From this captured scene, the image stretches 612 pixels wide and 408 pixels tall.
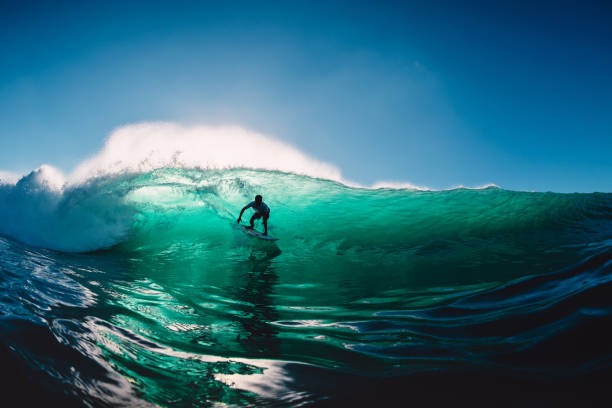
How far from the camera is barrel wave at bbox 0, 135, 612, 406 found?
1265 mm

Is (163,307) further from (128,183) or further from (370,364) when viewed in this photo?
(128,183)

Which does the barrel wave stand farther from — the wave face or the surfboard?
the surfboard

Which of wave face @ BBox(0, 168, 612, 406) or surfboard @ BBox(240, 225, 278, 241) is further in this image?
Answer: surfboard @ BBox(240, 225, 278, 241)

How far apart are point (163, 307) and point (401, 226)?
7.05 m

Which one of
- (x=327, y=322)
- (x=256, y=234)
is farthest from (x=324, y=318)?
(x=256, y=234)

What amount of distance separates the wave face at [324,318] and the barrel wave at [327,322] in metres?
0.01

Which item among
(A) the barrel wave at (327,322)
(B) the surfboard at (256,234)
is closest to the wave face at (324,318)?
(A) the barrel wave at (327,322)

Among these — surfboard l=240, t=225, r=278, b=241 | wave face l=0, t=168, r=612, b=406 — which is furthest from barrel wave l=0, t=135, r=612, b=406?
surfboard l=240, t=225, r=278, b=241

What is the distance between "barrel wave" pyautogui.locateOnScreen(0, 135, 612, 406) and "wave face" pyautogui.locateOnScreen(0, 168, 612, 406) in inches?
0.5

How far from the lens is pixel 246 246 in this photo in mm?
8094

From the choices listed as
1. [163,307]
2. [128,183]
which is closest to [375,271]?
[163,307]

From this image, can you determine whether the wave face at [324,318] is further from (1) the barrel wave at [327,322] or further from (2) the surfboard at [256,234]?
(2) the surfboard at [256,234]

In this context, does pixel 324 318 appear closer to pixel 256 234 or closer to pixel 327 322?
pixel 327 322

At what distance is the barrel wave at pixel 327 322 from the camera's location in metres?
1.26
